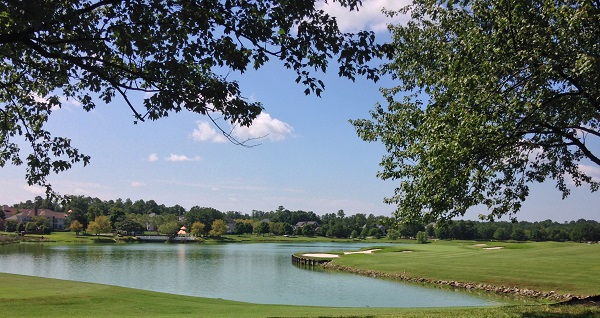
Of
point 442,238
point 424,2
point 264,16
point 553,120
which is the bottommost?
point 442,238

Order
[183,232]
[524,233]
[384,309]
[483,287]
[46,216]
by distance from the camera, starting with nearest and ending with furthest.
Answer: [384,309]
[483,287]
[524,233]
[46,216]
[183,232]

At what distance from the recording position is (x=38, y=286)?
20.2 meters

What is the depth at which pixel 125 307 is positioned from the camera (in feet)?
54.2

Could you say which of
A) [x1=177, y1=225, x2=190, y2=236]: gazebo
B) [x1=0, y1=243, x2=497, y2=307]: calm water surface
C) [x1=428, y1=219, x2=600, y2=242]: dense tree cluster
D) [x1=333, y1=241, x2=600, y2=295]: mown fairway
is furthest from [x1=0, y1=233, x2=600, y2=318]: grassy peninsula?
[x1=177, y1=225, x2=190, y2=236]: gazebo

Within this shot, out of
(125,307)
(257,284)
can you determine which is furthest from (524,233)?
(125,307)

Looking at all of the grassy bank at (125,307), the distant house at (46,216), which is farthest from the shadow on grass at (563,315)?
the distant house at (46,216)

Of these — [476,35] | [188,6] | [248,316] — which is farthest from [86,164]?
[476,35]

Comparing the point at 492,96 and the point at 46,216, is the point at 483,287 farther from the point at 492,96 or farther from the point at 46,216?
the point at 46,216

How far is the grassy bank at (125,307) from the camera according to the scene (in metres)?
13.9

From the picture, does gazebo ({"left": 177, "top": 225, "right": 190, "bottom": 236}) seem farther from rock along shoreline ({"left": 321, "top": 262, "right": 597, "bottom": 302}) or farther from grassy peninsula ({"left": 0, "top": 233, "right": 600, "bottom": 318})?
rock along shoreline ({"left": 321, "top": 262, "right": 597, "bottom": 302})

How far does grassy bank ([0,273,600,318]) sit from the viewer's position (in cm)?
1388

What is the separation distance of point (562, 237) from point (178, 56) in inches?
5364

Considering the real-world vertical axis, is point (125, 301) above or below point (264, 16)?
below

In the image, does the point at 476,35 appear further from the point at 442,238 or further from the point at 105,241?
the point at 442,238
